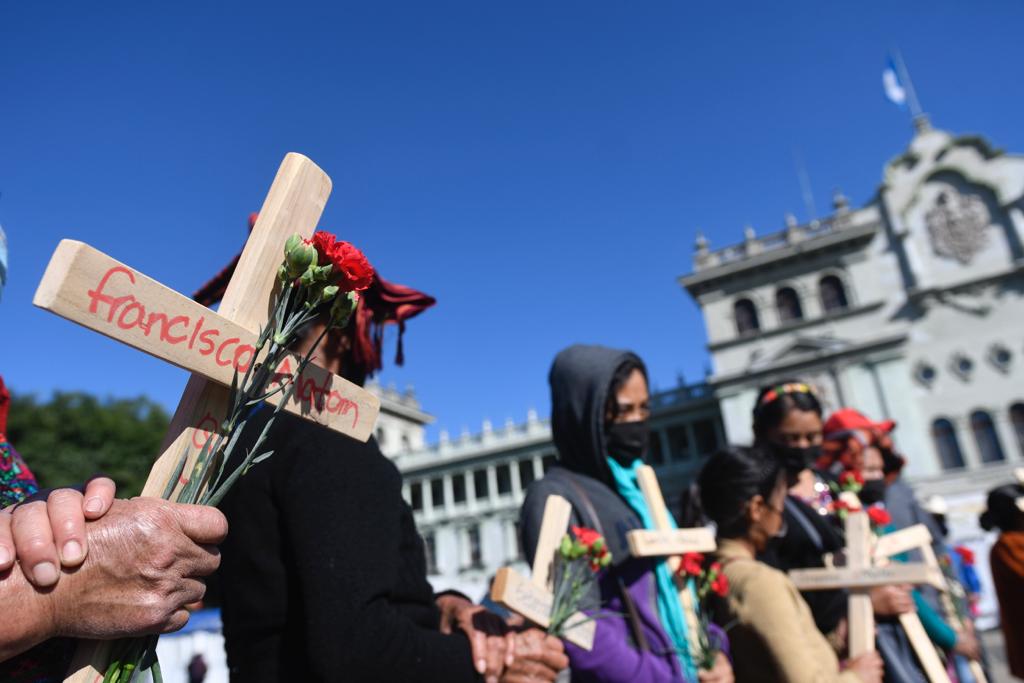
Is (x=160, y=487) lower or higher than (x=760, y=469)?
lower

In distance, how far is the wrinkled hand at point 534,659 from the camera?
1.68 metres

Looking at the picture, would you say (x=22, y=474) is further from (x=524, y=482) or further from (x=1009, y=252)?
(x=524, y=482)

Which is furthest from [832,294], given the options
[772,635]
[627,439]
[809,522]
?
[772,635]

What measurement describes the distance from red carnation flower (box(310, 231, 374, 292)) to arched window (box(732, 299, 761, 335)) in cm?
2824

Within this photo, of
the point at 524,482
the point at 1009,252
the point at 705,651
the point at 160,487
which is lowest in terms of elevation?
the point at 705,651

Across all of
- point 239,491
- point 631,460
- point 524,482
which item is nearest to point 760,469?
point 631,460

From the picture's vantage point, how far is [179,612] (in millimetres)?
953

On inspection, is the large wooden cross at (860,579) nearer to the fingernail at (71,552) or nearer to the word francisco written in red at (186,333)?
the word francisco written in red at (186,333)

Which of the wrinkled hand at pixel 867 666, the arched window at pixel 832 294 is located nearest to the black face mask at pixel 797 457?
the wrinkled hand at pixel 867 666

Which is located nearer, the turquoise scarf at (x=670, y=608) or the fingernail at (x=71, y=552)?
the fingernail at (x=71, y=552)

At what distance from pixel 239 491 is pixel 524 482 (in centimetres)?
3545

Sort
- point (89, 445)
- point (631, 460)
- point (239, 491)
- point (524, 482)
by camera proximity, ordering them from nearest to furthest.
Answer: point (239, 491), point (631, 460), point (89, 445), point (524, 482)

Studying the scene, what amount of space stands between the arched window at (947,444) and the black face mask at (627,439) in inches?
973

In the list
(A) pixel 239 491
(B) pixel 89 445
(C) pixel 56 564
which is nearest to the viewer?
(C) pixel 56 564
